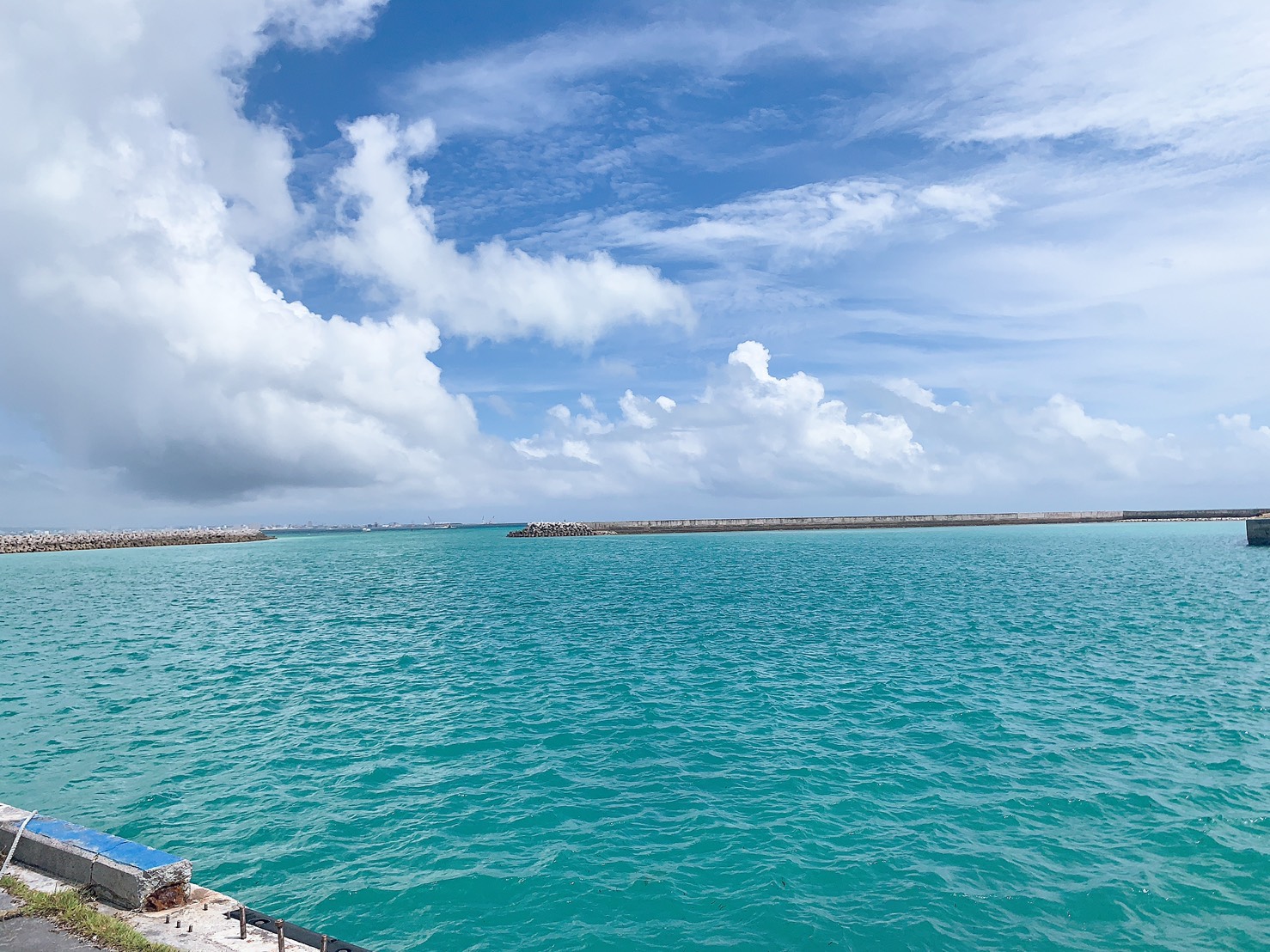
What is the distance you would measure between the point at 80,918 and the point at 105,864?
3.32ft

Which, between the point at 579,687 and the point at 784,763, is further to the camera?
the point at 579,687

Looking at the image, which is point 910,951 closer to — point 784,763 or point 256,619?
point 784,763

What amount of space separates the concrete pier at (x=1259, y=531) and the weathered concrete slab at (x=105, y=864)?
155 m

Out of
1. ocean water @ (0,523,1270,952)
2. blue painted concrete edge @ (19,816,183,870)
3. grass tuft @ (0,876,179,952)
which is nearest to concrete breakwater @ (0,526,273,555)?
ocean water @ (0,523,1270,952)

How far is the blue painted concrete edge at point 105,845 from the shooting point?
1122 cm

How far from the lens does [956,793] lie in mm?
18297

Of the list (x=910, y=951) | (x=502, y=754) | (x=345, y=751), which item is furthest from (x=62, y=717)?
(x=910, y=951)

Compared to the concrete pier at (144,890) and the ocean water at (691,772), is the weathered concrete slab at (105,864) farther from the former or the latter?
the ocean water at (691,772)

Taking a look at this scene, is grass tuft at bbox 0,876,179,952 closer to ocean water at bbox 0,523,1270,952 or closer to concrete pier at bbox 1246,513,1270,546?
ocean water at bbox 0,523,1270,952

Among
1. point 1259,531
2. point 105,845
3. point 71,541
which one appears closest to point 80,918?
point 105,845

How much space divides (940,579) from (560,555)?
235 feet

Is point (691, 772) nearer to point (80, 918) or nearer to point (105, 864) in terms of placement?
point (105, 864)

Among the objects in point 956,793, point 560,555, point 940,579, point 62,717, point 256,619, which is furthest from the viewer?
point 560,555

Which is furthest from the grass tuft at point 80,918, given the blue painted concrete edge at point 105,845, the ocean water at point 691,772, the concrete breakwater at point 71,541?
the concrete breakwater at point 71,541
